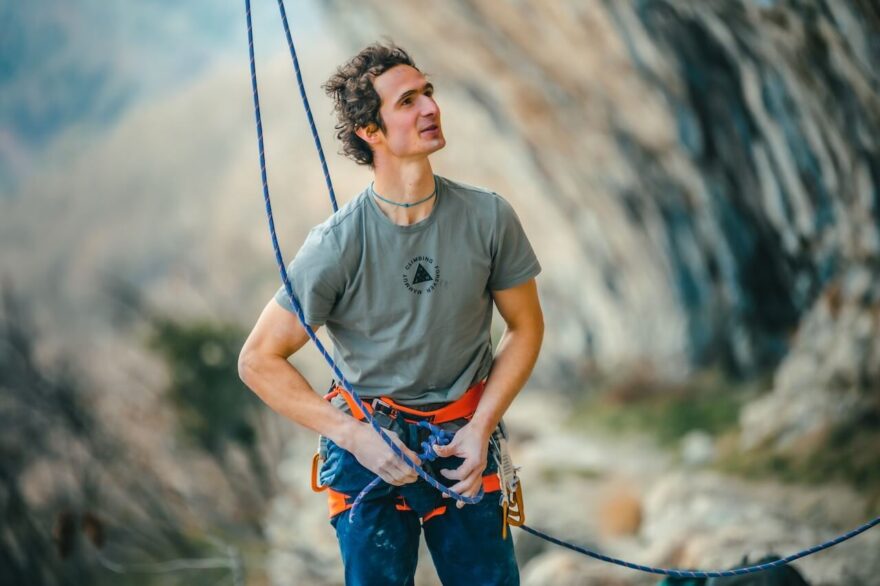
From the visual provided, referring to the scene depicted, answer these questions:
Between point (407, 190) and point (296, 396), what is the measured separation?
534 mm

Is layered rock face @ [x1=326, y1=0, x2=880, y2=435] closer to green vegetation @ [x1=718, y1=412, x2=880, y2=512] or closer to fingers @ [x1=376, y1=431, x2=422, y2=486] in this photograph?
green vegetation @ [x1=718, y1=412, x2=880, y2=512]

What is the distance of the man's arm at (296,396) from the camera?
2160 mm

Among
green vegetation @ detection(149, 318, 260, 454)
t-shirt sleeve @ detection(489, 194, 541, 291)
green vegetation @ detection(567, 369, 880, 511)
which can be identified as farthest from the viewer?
green vegetation @ detection(149, 318, 260, 454)

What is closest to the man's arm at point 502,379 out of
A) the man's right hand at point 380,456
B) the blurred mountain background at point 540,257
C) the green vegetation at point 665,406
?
the man's right hand at point 380,456

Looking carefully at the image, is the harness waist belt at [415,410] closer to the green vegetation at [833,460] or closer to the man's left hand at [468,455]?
the man's left hand at [468,455]

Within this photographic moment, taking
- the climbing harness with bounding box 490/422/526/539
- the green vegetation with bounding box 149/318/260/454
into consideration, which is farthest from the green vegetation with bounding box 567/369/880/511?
the climbing harness with bounding box 490/422/526/539

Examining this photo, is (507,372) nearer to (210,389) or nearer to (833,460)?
(833,460)

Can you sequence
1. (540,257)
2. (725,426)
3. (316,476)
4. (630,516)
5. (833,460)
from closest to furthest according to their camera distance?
(316,476), (833,460), (630,516), (725,426), (540,257)

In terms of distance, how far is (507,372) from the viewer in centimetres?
231

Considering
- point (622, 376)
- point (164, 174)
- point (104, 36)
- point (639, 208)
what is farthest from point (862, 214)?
point (104, 36)

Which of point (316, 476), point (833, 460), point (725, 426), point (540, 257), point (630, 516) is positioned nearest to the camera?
point (316, 476)

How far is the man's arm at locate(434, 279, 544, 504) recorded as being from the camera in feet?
7.30

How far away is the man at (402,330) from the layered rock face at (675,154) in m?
2.52

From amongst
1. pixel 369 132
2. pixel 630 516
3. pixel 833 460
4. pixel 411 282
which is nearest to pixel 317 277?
pixel 411 282
